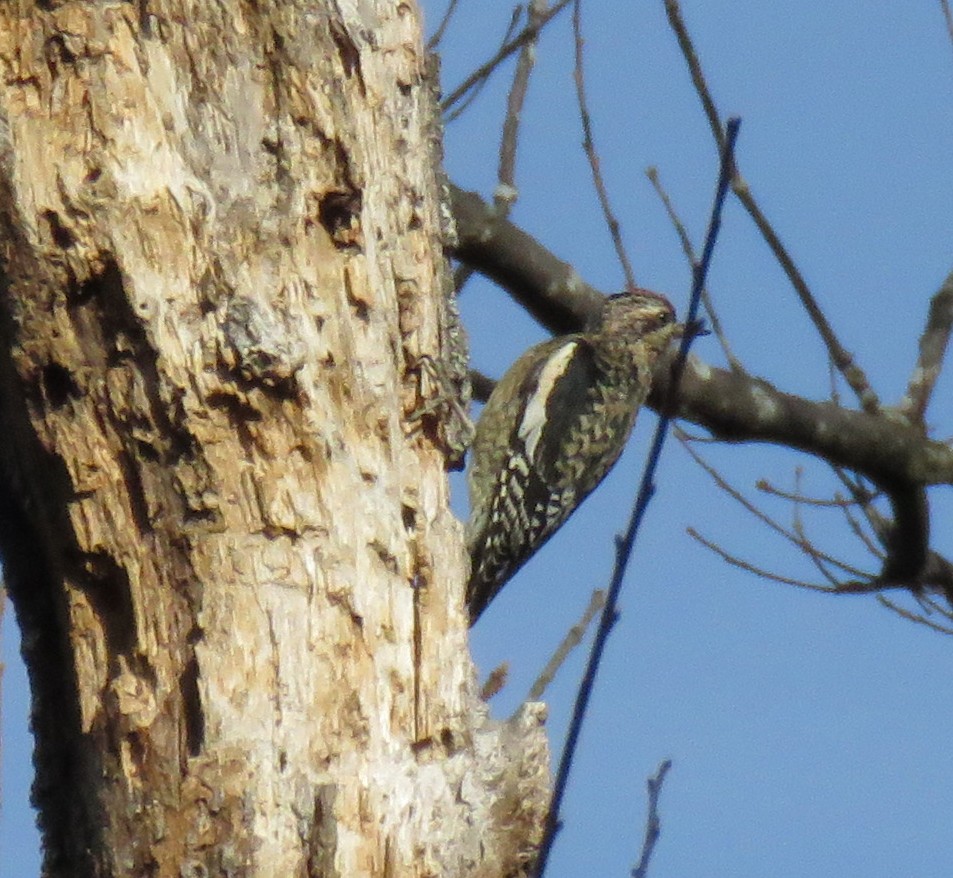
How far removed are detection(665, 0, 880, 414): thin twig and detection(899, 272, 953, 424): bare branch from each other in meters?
0.09

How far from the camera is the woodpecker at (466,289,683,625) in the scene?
15.0ft

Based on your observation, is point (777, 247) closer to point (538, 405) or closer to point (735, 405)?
point (735, 405)

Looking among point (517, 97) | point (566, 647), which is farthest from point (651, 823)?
point (517, 97)

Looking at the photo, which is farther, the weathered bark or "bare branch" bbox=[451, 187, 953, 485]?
Result: "bare branch" bbox=[451, 187, 953, 485]

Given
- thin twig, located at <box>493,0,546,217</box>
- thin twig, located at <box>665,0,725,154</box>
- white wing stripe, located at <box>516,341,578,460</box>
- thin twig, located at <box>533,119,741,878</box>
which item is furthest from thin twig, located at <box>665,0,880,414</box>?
thin twig, located at <box>533,119,741,878</box>

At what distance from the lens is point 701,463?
13.9ft

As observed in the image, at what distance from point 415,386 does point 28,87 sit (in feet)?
2.38

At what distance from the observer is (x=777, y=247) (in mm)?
3586

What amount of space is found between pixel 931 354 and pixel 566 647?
1.44m

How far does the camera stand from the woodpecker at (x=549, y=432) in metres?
4.58

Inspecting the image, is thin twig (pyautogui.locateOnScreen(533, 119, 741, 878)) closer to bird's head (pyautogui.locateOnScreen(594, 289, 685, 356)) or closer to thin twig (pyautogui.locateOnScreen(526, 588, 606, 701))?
thin twig (pyautogui.locateOnScreen(526, 588, 606, 701))

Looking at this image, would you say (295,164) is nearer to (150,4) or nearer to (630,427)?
(150,4)

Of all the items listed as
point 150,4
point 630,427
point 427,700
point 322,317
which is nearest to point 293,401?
point 322,317

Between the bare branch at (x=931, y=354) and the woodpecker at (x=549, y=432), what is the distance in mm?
845
